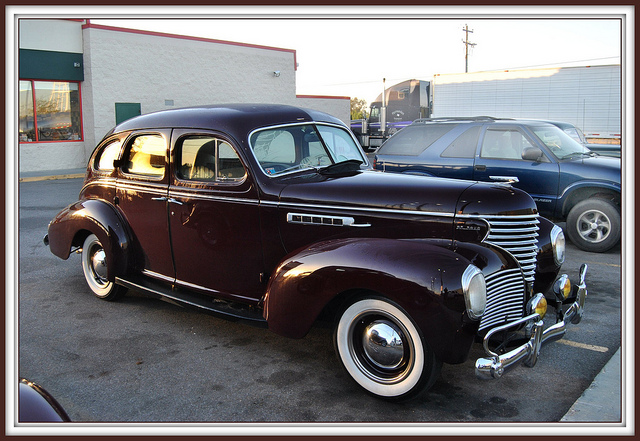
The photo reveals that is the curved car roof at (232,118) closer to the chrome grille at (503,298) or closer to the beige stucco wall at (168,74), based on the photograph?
the chrome grille at (503,298)

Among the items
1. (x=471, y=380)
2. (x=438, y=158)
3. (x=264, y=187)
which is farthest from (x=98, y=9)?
(x=438, y=158)

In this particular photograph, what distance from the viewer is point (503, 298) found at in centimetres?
355

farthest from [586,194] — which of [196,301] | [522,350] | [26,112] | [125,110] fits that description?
[26,112]

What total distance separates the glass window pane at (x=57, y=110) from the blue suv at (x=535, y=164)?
1399 centimetres

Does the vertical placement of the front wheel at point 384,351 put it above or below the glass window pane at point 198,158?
below

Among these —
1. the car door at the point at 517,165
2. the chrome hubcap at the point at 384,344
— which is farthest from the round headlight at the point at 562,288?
the car door at the point at 517,165

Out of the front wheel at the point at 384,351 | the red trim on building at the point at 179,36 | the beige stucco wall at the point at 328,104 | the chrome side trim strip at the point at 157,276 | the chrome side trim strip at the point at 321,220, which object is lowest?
the front wheel at the point at 384,351

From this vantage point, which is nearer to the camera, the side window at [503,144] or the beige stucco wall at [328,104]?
the side window at [503,144]

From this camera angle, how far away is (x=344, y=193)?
3.90 metres

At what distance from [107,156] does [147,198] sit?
989 mm

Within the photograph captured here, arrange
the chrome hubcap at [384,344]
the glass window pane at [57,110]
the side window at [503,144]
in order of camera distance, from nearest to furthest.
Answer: the chrome hubcap at [384,344]
the side window at [503,144]
the glass window pane at [57,110]

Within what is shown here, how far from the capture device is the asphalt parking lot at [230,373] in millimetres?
3328

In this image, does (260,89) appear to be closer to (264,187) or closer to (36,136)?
(36,136)

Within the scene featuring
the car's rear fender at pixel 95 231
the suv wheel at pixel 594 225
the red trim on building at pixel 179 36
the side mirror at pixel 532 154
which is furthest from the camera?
the red trim on building at pixel 179 36
